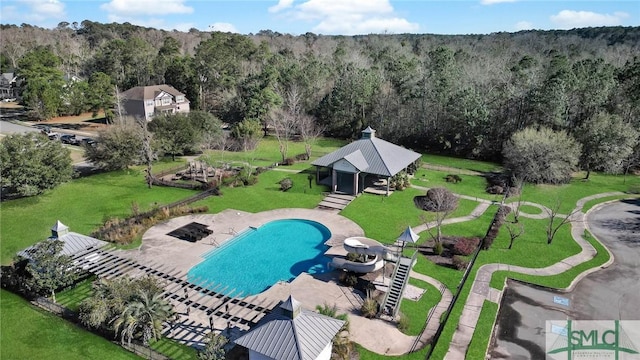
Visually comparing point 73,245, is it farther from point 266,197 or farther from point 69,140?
point 69,140

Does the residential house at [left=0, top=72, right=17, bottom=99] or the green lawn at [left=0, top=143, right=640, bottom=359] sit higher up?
the residential house at [left=0, top=72, right=17, bottom=99]

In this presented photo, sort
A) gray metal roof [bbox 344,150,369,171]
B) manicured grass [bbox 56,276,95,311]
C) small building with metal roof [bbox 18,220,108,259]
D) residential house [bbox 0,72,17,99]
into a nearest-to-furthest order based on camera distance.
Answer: manicured grass [bbox 56,276,95,311] < small building with metal roof [bbox 18,220,108,259] < gray metal roof [bbox 344,150,369,171] < residential house [bbox 0,72,17,99]

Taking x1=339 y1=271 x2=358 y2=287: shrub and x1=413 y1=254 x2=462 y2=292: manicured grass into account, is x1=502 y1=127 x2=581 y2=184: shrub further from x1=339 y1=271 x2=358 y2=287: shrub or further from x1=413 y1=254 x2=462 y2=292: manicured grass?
x1=339 y1=271 x2=358 y2=287: shrub

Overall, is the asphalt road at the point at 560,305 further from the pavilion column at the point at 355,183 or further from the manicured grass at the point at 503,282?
the pavilion column at the point at 355,183

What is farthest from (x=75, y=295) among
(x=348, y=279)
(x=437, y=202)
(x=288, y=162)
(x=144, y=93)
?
(x=144, y=93)

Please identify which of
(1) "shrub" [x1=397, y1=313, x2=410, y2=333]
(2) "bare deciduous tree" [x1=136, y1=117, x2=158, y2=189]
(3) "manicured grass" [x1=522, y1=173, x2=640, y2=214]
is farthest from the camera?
(2) "bare deciduous tree" [x1=136, y1=117, x2=158, y2=189]

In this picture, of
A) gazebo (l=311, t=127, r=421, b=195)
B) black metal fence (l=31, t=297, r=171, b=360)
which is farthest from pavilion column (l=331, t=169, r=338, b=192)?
black metal fence (l=31, t=297, r=171, b=360)
